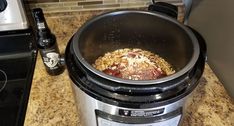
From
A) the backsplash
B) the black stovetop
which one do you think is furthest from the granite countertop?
the backsplash

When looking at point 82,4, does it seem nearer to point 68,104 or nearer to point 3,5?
point 3,5

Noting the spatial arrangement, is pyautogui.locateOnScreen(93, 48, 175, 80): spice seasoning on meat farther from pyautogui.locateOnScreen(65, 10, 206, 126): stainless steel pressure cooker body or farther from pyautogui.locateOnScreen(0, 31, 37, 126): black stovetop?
pyautogui.locateOnScreen(0, 31, 37, 126): black stovetop

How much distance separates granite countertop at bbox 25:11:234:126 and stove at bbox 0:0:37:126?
27 millimetres

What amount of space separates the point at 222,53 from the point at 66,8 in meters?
0.59

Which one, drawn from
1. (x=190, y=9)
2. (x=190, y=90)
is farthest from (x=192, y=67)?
(x=190, y=9)

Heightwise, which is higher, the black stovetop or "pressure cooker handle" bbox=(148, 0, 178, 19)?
"pressure cooker handle" bbox=(148, 0, 178, 19)

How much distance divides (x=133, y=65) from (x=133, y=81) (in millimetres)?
183

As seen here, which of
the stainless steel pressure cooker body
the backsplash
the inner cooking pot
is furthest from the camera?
the backsplash

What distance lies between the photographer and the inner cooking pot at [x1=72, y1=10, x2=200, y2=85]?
629 mm

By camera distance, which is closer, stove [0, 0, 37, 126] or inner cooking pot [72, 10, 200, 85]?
inner cooking pot [72, 10, 200, 85]

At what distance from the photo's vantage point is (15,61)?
902 millimetres

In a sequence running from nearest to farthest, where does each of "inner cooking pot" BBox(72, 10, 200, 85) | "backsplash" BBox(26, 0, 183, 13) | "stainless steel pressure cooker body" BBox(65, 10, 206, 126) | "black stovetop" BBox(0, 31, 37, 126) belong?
"stainless steel pressure cooker body" BBox(65, 10, 206, 126), "inner cooking pot" BBox(72, 10, 200, 85), "black stovetop" BBox(0, 31, 37, 126), "backsplash" BBox(26, 0, 183, 13)

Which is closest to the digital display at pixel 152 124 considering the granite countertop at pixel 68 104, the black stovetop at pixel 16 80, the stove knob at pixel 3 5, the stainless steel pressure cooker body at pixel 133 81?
the stainless steel pressure cooker body at pixel 133 81

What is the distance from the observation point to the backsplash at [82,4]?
97 cm
